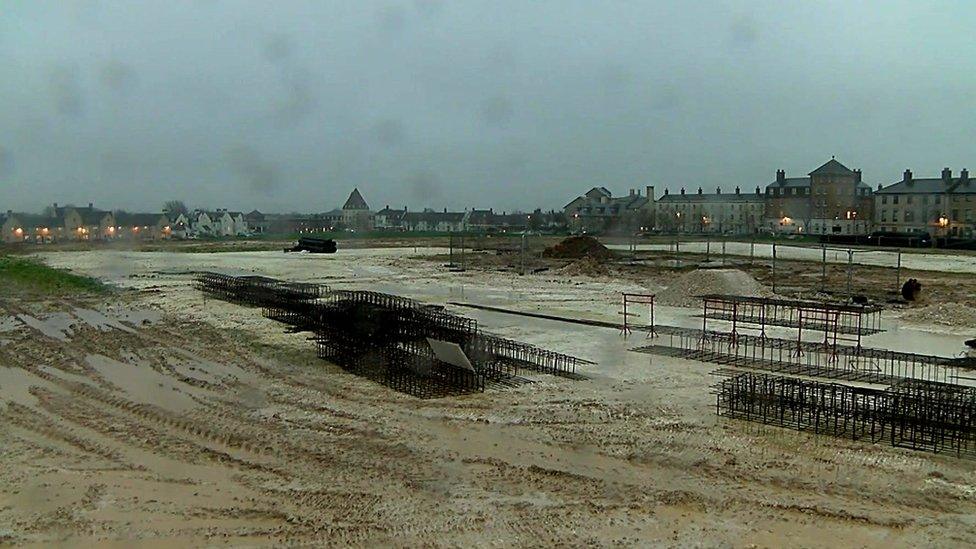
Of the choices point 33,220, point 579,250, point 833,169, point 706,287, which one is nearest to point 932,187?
point 833,169

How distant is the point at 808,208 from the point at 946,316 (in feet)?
224

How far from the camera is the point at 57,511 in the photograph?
7.62 meters

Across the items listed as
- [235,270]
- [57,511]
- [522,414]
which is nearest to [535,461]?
[522,414]

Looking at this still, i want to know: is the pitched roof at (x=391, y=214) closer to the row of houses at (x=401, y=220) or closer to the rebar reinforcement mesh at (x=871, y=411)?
the row of houses at (x=401, y=220)

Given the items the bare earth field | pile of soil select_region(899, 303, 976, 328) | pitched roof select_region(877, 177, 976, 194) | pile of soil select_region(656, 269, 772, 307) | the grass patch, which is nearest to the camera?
the bare earth field

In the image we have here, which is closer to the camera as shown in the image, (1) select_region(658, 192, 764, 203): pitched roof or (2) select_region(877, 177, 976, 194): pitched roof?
(2) select_region(877, 177, 976, 194): pitched roof

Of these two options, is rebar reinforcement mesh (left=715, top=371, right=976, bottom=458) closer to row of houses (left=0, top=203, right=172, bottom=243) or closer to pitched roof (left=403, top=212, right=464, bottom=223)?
row of houses (left=0, top=203, right=172, bottom=243)

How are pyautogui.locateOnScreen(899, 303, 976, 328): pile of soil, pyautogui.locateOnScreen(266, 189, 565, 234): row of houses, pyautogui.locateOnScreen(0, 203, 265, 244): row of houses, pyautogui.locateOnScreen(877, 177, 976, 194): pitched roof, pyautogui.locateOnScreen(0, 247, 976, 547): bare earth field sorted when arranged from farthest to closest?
pyautogui.locateOnScreen(266, 189, 565, 234): row of houses
pyautogui.locateOnScreen(0, 203, 265, 244): row of houses
pyautogui.locateOnScreen(877, 177, 976, 194): pitched roof
pyautogui.locateOnScreen(899, 303, 976, 328): pile of soil
pyautogui.locateOnScreen(0, 247, 976, 547): bare earth field

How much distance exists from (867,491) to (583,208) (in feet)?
339

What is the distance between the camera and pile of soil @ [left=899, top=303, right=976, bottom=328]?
20281 mm

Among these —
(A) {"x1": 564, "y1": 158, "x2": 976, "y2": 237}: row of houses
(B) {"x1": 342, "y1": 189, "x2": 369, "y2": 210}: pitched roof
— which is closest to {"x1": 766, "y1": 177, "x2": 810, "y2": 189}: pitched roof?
(A) {"x1": 564, "y1": 158, "x2": 976, "y2": 237}: row of houses

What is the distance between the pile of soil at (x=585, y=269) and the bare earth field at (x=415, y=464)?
65.5 feet

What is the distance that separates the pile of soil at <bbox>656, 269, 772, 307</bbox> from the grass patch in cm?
2069

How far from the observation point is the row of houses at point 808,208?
71.9m
